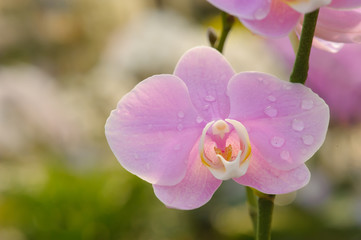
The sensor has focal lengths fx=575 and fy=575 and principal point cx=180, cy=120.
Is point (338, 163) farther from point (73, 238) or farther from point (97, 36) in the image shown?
point (97, 36)

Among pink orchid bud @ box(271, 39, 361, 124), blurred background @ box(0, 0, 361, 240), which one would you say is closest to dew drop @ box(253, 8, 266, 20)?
blurred background @ box(0, 0, 361, 240)

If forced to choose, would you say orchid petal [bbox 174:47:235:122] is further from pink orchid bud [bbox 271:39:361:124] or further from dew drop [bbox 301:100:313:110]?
pink orchid bud [bbox 271:39:361:124]

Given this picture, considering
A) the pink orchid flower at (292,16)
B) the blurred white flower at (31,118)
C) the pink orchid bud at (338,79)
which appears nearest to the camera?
the pink orchid flower at (292,16)

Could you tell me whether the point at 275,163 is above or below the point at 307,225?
above

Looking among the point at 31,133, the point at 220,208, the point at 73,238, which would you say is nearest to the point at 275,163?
the point at 73,238

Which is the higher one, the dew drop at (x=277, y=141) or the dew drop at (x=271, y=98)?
the dew drop at (x=271, y=98)

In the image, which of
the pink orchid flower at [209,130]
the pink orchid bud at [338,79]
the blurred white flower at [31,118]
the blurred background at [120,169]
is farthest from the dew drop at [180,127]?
the blurred white flower at [31,118]

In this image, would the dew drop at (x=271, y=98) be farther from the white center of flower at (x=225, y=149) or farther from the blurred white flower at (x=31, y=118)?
the blurred white flower at (x=31, y=118)

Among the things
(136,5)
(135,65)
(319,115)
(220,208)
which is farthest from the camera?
(136,5)
